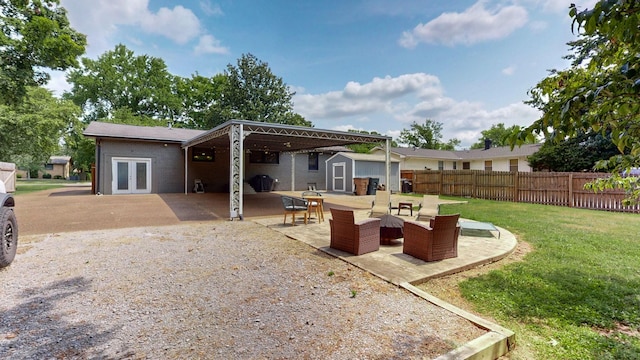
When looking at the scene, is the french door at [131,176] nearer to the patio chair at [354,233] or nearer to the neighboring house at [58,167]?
the patio chair at [354,233]

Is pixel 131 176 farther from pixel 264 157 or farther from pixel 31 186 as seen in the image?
pixel 31 186

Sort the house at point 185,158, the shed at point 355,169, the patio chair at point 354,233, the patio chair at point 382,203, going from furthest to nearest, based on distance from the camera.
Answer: the shed at point 355,169
the house at point 185,158
the patio chair at point 382,203
the patio chair at point 354,233

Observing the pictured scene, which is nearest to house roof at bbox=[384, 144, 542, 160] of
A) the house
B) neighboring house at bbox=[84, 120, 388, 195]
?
the house

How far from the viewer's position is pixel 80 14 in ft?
47.4

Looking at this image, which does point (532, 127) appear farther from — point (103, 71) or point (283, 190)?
point (103, 71)

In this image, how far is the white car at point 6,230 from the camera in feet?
13.0

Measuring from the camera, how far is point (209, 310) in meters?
2.96

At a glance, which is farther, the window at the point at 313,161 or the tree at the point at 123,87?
the tree at the point at 123,87

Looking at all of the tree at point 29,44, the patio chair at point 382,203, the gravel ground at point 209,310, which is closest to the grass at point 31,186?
the tree at point 29,44

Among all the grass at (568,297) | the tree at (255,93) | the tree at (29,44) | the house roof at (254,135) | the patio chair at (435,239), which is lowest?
the grass at (568,297)

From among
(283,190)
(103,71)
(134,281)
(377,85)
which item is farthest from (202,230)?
(103,71)

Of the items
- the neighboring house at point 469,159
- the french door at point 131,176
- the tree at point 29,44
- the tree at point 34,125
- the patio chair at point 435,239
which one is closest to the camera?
the patio chair at point 435,239

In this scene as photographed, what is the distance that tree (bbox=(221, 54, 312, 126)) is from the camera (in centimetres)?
3216

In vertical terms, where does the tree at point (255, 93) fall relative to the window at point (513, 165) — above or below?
above
